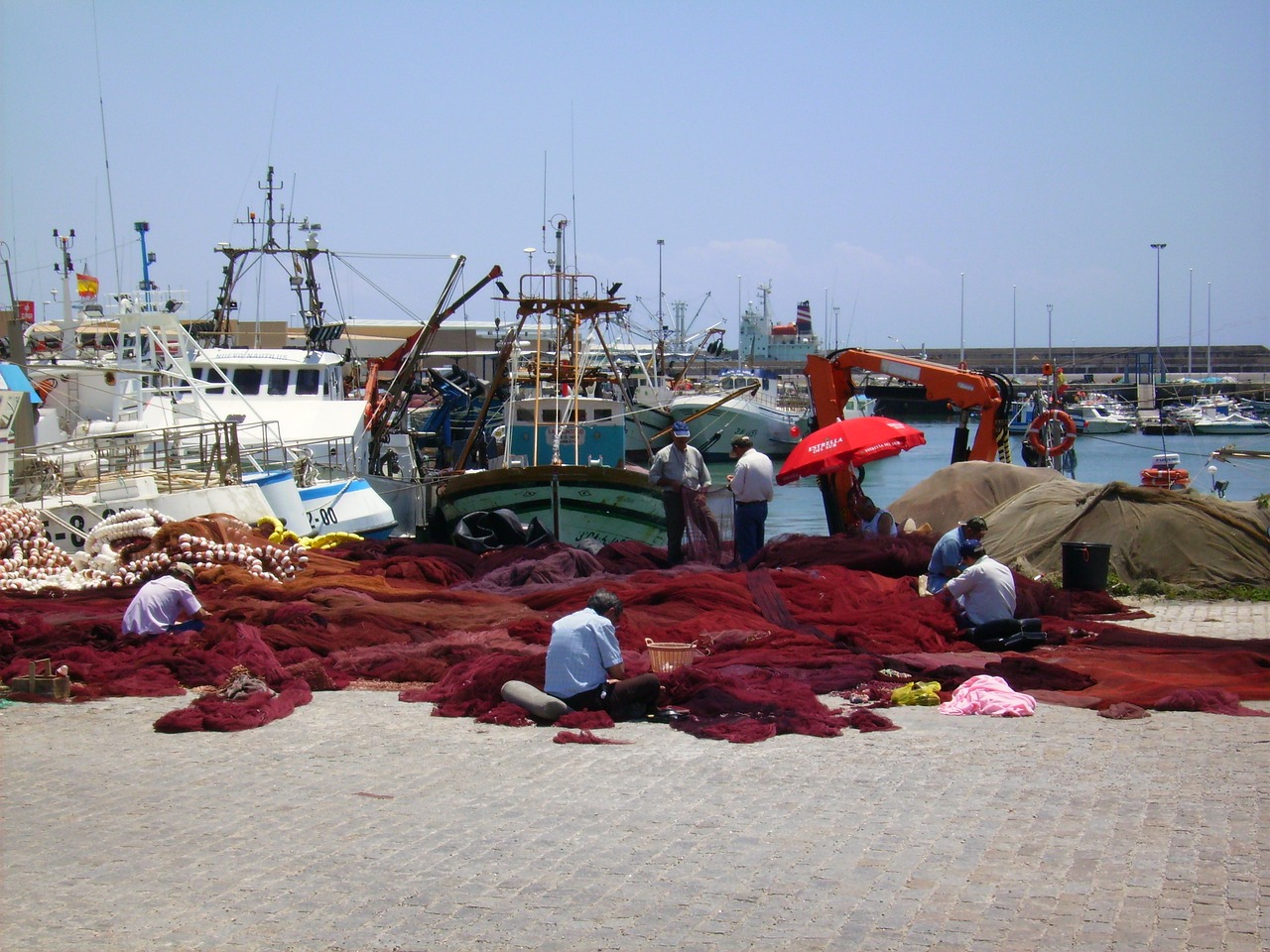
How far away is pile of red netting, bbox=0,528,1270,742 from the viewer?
7113 millimetres

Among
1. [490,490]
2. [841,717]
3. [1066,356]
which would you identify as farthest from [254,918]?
[1066,356]

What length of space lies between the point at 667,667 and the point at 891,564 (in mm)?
4330

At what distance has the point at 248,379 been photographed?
2073 centimetres

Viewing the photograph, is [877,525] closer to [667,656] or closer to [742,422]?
[667,656]

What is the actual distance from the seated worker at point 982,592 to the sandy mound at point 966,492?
523 centimetres

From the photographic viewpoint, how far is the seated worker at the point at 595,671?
693 centimetres

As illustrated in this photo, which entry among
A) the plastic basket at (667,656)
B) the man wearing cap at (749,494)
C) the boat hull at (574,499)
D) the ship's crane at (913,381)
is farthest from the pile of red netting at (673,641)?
the boat hull at (574,499)

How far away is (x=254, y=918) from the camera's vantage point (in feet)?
13.5

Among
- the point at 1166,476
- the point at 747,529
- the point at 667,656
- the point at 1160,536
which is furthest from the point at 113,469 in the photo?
the point at 1166,476

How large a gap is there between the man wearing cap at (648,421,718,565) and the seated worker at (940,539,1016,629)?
417cm

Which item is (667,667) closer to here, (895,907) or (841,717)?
(841,717)

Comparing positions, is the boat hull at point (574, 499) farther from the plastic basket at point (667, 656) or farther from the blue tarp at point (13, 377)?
the plastic basket at point (667, 656)

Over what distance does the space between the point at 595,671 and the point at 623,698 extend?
22 centimetres

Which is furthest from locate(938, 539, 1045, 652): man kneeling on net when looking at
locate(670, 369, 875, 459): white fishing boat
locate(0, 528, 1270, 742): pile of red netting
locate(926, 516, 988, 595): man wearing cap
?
locate(670, 369, 875, 459): white fishing boat
